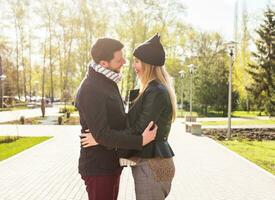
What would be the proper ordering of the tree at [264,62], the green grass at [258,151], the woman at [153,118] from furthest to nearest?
the tree at [264,62] → the green grass at [258,151] → the woman at [153,118]

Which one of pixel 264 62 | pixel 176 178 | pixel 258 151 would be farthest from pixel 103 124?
pixel 264 62

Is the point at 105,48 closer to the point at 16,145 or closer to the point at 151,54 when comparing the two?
the point at 151,54

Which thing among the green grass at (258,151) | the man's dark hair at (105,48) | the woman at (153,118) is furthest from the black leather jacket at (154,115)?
the green grass at (258,151)

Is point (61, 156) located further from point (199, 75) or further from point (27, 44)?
point (27, 44)

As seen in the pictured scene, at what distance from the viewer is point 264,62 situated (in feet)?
112

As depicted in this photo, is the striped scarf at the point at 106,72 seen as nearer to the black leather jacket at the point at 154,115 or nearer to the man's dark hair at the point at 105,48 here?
the man's dark hair at the point at 105,48

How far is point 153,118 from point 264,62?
32648mm

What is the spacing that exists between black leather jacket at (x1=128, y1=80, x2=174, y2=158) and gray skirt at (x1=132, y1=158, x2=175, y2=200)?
57 mm

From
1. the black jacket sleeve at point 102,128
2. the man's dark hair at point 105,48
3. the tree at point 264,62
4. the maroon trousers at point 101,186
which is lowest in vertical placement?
the maroon trousers at point 101,186

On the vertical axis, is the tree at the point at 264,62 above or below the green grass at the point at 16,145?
above

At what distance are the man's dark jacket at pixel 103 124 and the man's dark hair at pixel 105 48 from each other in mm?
117

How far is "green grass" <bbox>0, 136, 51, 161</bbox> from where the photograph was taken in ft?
38.4

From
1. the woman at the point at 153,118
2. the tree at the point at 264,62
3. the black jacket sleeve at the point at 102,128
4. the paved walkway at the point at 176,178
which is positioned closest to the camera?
the black jacket sleeve at the point at 102,128

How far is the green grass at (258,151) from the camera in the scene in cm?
1043
